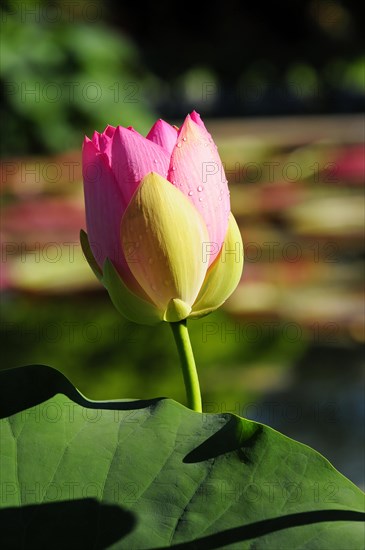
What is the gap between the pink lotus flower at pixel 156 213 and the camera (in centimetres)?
46

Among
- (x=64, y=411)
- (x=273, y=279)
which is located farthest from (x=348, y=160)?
(x=64, y=411)

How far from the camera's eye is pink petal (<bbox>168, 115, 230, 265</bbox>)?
0.47 m

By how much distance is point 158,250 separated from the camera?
0.47 m

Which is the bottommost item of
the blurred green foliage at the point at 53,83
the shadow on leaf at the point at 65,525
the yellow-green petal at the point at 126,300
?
the shadow on leaf at the point at 65,525

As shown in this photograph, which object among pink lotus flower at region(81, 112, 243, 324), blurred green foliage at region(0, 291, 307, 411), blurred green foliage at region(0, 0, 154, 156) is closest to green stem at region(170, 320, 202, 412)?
pink lotus flower at region(81, 112, 243, 324)

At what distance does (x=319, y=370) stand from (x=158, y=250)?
6.41 ft

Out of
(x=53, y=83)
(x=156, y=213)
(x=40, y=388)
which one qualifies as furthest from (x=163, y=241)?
(x=53, y=83)

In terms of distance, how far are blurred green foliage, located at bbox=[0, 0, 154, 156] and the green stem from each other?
15.2 ft

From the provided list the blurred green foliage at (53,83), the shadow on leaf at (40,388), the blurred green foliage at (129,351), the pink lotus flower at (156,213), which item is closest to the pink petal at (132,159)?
the pink lotus flower at (156,213)

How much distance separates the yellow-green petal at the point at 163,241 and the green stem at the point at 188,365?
0.01m

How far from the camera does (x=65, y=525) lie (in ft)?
1.55

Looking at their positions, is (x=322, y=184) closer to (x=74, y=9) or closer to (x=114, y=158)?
(x=74, y=9)

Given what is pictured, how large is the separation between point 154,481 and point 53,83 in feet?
16.2

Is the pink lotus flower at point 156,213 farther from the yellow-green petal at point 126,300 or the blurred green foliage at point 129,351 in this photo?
the blurred green foliage at point 129,351
